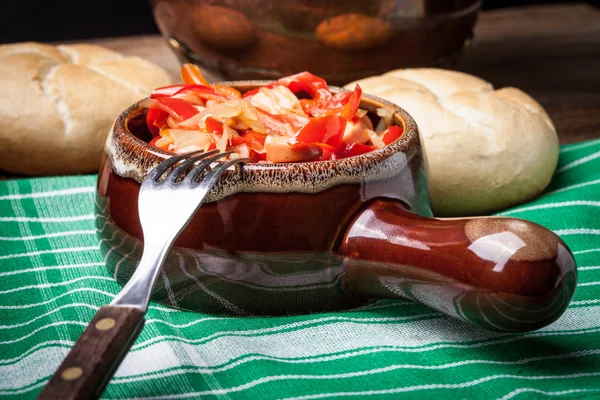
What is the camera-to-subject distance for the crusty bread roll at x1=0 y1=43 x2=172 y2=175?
1362 millimetres

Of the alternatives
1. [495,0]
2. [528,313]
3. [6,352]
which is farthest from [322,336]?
[495,0]

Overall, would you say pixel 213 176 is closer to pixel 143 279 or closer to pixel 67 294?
pixel 143 279

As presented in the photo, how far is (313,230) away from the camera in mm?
847

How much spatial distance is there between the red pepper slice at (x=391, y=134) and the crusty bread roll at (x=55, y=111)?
0.61m

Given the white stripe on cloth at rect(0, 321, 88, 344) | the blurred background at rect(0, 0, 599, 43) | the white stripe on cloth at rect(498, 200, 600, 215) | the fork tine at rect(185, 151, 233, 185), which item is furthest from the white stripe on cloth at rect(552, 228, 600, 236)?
the blurred background at rect(0, 0, 599, 43)

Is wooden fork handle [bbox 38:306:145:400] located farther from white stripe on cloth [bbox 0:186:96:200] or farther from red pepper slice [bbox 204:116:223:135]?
white stripe on cloth [bbox 0:186:96:200]

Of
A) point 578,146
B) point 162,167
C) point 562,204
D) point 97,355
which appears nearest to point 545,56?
point 578,146

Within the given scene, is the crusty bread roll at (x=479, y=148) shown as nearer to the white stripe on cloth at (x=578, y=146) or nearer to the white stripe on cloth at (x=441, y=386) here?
the white stripe on cloth at (x=578, y=146)

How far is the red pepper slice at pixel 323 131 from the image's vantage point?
2.96 feet

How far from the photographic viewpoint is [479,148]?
4.03 ft

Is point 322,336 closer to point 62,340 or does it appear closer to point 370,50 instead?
point 62,340

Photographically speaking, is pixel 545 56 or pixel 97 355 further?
pixel 545 56

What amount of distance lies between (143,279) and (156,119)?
346mm

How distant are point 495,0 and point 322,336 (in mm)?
2647
